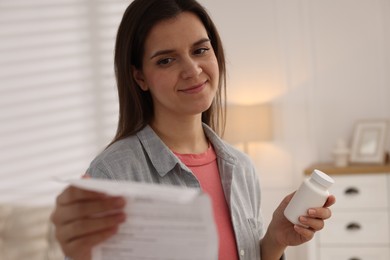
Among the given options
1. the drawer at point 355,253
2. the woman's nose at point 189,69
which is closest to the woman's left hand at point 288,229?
the woman's nose at point 189,69

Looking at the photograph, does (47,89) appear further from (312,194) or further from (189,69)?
(312,194)

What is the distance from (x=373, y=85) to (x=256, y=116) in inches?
34.6

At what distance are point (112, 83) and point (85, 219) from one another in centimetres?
381

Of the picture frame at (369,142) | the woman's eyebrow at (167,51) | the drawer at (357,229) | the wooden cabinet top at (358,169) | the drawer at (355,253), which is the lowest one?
the drawer at (355,253)

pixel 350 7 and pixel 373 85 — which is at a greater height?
pixel 350 7

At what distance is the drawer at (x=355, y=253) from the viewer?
3881mm

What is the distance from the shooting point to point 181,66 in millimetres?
1505

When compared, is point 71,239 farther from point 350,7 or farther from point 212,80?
point 350,7

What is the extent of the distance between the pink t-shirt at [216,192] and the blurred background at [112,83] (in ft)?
9.62

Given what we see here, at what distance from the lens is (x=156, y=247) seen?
3.07 feet

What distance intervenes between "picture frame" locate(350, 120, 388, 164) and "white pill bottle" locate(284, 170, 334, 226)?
9.23 ft

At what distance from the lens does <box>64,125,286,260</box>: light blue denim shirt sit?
1.44 metres

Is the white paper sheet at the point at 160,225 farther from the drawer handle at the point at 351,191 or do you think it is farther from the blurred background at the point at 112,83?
the blurred background at the point at 112,83

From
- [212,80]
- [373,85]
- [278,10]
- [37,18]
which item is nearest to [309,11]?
[278,10]
